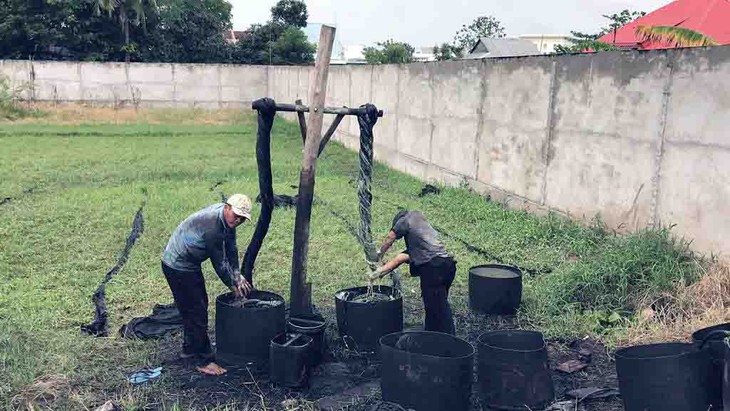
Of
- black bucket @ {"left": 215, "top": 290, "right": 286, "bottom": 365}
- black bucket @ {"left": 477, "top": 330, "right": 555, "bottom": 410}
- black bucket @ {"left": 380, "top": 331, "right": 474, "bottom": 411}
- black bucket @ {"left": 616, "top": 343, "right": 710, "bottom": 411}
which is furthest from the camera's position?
black bucket @ {"left": 215, "top": 290, "right": 286, "bottom": 365}

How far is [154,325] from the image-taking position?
19.8 ft

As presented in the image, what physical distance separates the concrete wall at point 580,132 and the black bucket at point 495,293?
1.99 m

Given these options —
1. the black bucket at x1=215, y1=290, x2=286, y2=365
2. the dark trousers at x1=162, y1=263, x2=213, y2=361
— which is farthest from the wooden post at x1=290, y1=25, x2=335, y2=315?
the dark trousers at x1=162, y1=263, x2=213, y2=361

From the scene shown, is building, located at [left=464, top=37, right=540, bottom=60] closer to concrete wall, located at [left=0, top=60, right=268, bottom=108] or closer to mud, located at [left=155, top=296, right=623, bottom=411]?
concrete wall, located at [left=0, top=60, right=268, bottom=108]

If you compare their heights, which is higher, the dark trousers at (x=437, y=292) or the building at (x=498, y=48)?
the building at (x=498, y=48)

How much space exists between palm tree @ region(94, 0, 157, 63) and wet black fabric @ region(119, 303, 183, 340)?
2800 cm

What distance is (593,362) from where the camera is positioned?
17.8ft

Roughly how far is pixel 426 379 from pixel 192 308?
6.73 feet

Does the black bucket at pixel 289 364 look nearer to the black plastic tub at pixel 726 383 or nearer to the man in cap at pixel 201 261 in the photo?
the man in cap at pixel 201 261

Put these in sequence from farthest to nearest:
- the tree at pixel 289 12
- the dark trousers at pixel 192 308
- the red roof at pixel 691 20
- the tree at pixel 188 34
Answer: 1. the tree at pixel 289 12
2. the tree at pixel 188 34
3. the red roof at pixel 691 20
4. the dark trousers at pixel 192 308

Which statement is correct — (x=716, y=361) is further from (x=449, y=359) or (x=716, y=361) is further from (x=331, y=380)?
(x=331, y=380)

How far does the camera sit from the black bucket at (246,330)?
516 cm

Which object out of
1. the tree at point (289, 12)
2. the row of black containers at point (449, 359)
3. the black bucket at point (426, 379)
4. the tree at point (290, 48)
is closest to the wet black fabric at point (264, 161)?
the row of black containers at point (449, 359)

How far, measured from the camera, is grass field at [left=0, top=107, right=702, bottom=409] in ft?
17.9
